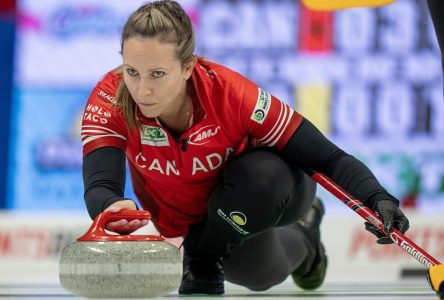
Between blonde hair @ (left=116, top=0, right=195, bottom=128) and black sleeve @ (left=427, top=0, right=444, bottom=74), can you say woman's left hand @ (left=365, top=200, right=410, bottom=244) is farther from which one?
blonde hair @ (left=116, top=0, right=195, bottom=128)

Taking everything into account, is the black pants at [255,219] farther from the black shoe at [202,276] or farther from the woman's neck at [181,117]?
the woman's neck at [181,117]

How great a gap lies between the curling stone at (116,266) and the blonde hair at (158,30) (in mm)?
507

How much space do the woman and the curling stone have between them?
0.18 m

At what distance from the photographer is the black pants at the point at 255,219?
8.11 ft

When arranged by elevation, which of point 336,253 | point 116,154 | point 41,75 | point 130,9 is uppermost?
point 116,154

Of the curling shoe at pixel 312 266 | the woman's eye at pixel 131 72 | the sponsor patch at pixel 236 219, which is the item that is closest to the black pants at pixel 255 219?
the sponsor patch at pixel 236 219

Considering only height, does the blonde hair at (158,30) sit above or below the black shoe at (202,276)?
above

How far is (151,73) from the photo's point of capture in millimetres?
2193

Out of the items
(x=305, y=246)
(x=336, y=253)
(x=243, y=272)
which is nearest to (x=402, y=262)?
(x=336, y=253)

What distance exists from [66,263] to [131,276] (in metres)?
0.14

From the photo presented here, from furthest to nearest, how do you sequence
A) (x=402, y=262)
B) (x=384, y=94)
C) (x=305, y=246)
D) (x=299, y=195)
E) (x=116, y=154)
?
1. (x=384, y=94)
2. (x=402, y=262)
3. (x=305, y=246)
4. (x=299, y=195)
5. (x=116, y=154)

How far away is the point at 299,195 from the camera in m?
2.66

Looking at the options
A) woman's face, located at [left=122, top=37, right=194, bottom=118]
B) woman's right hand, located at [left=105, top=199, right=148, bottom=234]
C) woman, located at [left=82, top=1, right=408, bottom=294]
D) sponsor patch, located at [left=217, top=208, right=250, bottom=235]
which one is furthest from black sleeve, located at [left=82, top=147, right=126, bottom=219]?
sponsor patch, located at [left=217, top=208, right=250, bottom=235]

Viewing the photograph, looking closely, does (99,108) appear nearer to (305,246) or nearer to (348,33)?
(305,246)
